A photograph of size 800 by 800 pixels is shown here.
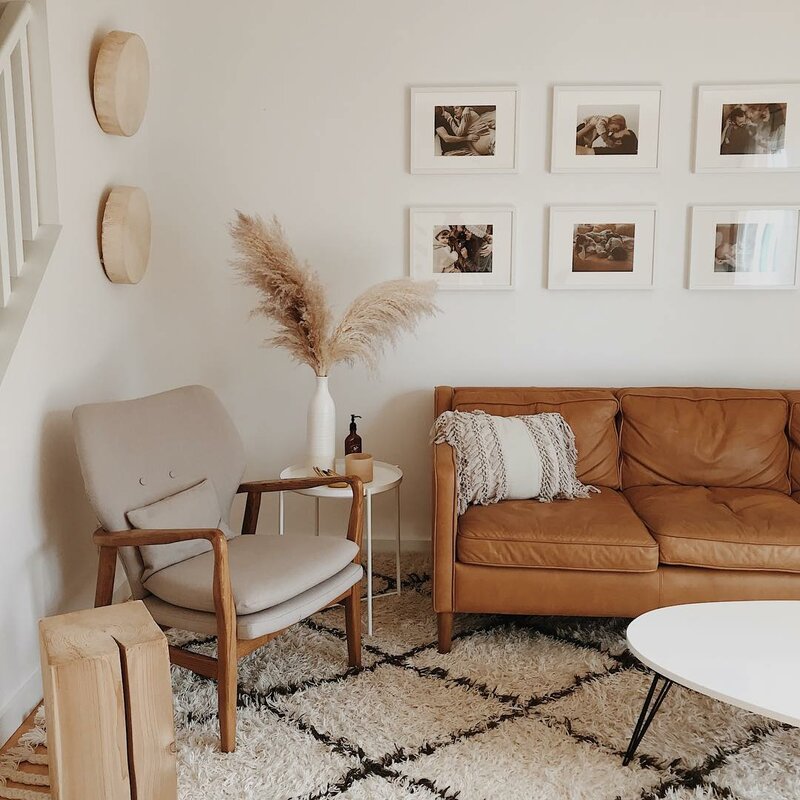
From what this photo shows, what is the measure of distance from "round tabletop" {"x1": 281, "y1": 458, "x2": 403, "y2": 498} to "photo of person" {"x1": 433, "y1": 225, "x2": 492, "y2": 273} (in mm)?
931

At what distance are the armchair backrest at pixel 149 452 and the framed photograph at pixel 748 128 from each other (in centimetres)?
226

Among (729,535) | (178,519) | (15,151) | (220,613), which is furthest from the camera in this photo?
(729,535)

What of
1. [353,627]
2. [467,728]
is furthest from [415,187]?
[467,728]

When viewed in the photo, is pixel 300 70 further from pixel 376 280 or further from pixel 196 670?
pixel 196 670

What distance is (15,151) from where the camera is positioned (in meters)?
2.43

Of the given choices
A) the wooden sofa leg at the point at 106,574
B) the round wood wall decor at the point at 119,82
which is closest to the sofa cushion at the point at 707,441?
the wooden sofa leg at the point at 106,574

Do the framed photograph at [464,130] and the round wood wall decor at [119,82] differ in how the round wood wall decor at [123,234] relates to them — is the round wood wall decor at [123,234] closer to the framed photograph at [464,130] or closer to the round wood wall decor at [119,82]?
the round wood wall decor at [119,82]

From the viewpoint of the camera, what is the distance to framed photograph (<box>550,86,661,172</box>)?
3.44m

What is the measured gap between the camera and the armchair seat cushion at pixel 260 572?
227 centimetres

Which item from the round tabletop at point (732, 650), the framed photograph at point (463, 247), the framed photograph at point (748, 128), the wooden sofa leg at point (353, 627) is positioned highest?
the framed photograph at point (748, 128)

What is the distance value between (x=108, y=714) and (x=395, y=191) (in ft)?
7.96

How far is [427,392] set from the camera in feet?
12.1

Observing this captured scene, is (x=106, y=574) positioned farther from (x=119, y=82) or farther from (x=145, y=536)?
(x=119, y=82)

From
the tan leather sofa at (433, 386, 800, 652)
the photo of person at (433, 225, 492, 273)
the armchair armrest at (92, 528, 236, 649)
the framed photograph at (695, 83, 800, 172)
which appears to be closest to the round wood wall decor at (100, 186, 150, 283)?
the armchair armrest at (92, 528, 236, 649)
